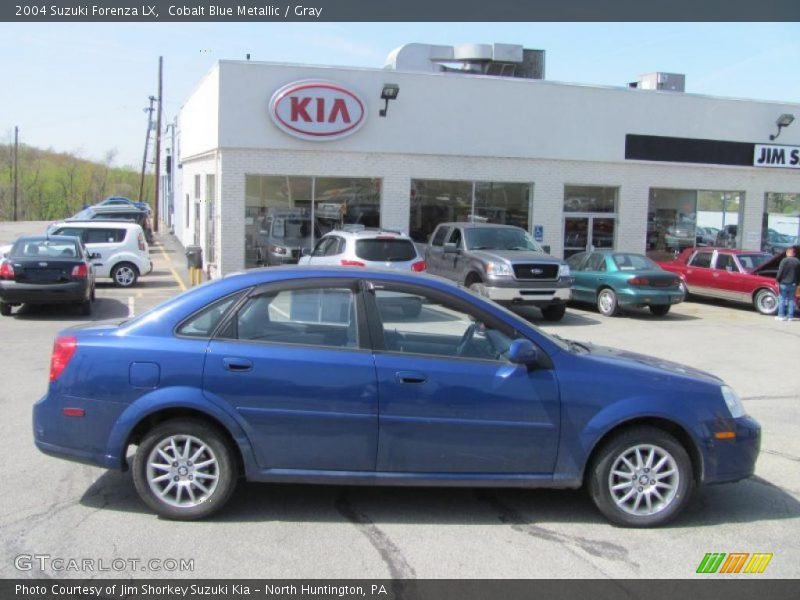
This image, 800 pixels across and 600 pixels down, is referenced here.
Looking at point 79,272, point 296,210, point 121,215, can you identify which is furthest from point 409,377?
point 121,215

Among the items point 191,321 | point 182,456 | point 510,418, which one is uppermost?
point 191,321

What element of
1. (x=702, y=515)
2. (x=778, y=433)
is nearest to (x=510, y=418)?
(x=702, y=515)

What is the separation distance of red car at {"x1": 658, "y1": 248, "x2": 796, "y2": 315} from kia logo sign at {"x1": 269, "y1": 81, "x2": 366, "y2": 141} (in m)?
9.04

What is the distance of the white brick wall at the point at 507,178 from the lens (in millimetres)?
19422

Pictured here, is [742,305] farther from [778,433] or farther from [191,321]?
[191,321]

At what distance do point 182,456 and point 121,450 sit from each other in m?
0.37

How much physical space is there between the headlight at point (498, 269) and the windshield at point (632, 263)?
3.29m

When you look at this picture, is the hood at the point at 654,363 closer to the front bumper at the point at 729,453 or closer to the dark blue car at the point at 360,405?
the dark blue car at the point at 360,405

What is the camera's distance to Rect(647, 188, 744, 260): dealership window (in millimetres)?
23578

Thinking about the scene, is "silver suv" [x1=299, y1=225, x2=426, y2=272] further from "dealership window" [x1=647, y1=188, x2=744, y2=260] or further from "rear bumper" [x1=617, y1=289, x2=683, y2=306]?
"dealership window" [x1=647, y1=188, x2=744, y2=260]

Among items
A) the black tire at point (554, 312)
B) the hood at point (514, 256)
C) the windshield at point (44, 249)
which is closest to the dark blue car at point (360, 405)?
the hood at point (514, 256)

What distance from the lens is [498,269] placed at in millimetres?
15062

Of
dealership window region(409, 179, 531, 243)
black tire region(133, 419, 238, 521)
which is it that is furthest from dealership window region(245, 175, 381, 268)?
black tire region(133, 419, 238, 521)

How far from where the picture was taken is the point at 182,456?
4.76 m
